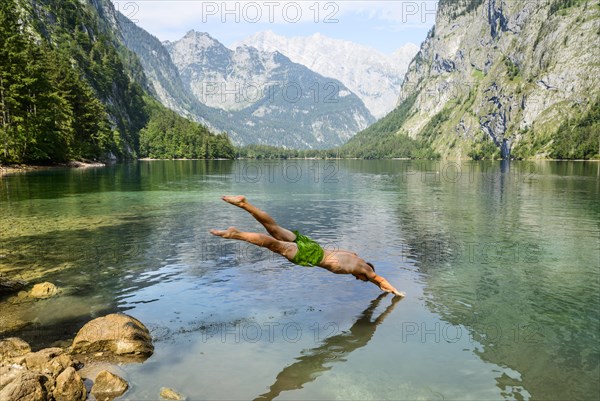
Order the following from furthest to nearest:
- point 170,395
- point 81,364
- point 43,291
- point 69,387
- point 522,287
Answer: point 522,287, point 43,291, point 81,364, point 170,395, point 69,387

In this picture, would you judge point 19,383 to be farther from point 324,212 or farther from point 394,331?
point 324,212

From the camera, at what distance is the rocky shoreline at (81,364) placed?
1010cm

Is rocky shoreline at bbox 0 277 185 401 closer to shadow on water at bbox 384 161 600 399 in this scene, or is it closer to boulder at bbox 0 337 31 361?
boulder at bbox 0 337 31 361

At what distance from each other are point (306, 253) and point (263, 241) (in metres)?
2.01

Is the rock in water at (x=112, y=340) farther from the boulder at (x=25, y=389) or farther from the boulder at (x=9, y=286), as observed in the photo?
the boulder at (x=9, y=286)

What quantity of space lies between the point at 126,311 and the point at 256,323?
4926 millimetres

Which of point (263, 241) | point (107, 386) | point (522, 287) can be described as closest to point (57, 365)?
point (107, 386)

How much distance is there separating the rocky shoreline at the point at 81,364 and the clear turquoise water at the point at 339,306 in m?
0.53

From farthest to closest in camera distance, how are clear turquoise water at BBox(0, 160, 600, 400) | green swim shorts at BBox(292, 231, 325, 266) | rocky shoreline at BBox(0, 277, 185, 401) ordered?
green swim shorts at BBox(292, 231, 325, 266) < clear turquoise water at BBox(0, 160, 600, 400) < rocky shoreline at BBox(0, 277, 185, 401)

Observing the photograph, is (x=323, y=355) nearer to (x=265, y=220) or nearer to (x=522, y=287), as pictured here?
(x=265, y=220)

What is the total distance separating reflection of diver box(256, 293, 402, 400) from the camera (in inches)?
445

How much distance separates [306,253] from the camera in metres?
14.2

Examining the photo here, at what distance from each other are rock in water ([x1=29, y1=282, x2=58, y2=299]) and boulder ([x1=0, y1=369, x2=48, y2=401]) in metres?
7.73

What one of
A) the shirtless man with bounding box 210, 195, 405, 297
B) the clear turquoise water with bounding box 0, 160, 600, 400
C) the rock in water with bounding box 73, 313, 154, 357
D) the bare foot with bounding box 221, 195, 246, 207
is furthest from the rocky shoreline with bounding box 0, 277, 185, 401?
the bare foot with bounding box 221, 195, 246, 207
